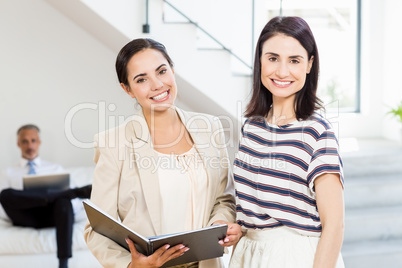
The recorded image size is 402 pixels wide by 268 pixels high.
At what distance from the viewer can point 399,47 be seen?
16.0 ft

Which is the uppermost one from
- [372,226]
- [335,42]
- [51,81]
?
[335,42]

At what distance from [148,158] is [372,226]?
2424 mm

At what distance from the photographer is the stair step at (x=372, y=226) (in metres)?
3.55

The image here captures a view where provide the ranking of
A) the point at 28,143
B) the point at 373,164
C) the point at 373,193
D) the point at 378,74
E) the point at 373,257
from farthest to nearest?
1. the point at 378,74
2. the point at 28,143
3. the point at 373,164
4. the point at 373,193
5. the point at 373,257

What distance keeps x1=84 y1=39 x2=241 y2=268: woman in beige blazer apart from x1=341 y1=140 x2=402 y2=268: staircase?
1.90m

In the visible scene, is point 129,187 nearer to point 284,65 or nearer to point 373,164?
point 284,65

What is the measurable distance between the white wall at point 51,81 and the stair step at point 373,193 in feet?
7.39

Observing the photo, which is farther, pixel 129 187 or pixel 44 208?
pixel 44 208

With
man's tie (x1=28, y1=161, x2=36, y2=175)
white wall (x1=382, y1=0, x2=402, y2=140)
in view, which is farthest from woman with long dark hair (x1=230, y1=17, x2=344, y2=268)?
white wall (x1=382, y1=0, x2=402, y2=140)

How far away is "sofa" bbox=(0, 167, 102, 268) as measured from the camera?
3.35 m

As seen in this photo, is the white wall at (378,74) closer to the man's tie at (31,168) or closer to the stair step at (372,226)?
the stair step at (372,226)

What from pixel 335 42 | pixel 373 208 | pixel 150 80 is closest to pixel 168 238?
pixel 150 80


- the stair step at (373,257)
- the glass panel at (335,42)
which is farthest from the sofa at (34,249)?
the glass panel at (335,42)

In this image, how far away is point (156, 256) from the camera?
1490 millimetres
